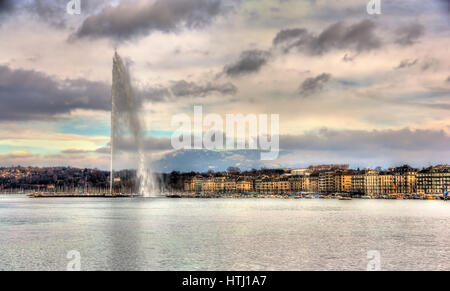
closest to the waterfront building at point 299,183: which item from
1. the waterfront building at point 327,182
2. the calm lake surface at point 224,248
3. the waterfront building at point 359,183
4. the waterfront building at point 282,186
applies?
the waterfront building at point 282,186

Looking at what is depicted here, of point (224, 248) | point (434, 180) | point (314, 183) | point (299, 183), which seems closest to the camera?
point (224, 248)

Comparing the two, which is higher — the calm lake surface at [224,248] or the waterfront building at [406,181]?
the waterfront building at [406,181]

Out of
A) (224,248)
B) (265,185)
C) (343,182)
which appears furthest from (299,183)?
(224,248)

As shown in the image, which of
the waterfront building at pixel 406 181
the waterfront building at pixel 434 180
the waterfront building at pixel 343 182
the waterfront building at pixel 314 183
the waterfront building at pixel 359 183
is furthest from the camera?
the waterfront building at pixel 314 183

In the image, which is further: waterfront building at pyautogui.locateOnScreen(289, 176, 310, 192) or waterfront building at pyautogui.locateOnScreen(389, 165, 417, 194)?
waterfront building at pyautogui.locateOnScreen(289, 176, 310, 192)

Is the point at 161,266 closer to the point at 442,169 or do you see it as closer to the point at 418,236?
the point at 418,236

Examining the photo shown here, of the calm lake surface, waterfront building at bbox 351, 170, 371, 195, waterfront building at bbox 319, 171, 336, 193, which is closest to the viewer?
the calm lake surface

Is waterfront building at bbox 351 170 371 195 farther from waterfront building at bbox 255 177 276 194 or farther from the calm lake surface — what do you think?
the calm lake surface

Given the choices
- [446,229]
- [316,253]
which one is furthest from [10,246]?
[446,229]

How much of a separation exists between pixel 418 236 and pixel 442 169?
115926 mm

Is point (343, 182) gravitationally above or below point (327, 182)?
above

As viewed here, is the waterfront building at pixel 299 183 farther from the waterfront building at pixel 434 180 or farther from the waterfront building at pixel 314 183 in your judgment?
the waterfront building at pixel 434 180

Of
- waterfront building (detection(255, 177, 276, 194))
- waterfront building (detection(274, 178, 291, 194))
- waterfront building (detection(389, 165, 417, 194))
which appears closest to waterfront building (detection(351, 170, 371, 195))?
waterfront building (detection(389, 165, 417, 194))

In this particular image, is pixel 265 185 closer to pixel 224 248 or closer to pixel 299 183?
pixel 299 183
